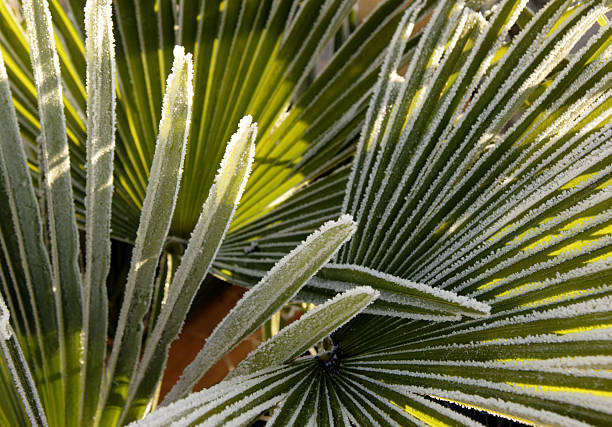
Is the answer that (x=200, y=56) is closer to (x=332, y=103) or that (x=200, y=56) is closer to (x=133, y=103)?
(x=133, y=103)

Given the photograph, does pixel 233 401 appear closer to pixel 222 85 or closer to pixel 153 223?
pixel 153 223

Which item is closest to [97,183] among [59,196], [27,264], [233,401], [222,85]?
[59,196]

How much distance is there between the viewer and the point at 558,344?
0.55 metres

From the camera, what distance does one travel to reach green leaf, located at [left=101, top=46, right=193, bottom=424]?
0.52m

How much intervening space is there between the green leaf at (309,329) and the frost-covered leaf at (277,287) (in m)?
0.03

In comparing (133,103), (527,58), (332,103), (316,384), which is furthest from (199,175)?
(527,58)

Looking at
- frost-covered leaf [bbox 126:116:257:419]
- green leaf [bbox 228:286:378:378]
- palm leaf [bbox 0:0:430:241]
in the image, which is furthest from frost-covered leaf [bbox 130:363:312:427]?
palm leaf [bbox 0:0:430:241]

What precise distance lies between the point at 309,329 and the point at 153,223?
8.3 inches

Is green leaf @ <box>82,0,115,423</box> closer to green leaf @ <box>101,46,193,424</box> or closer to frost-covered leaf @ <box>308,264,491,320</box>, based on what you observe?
green leaf @ <box>101,46,193,424</box>

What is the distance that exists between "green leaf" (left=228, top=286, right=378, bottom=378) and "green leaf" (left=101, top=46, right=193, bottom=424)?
0.56 feet

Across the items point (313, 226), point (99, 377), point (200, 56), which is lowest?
point (99, 377)

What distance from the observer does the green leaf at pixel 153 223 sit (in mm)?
524

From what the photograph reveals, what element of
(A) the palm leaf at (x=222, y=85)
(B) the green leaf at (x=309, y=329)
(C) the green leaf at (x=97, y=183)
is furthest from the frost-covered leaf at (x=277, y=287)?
(A) the palm leaf at (x=222, y=85)

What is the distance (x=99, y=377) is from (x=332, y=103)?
620mm
